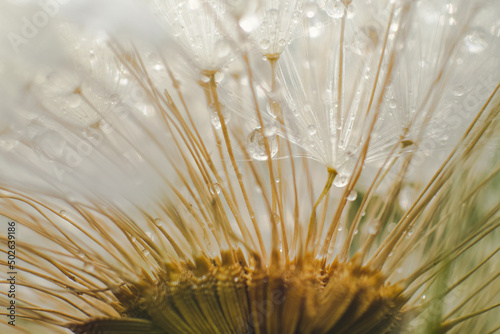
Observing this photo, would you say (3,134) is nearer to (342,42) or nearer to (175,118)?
(175,118)

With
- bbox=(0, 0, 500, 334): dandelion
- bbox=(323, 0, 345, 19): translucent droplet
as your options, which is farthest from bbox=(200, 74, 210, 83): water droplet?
bbox=(323, 0, 345, 19): translucent droplet

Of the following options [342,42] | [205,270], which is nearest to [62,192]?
[205,270]

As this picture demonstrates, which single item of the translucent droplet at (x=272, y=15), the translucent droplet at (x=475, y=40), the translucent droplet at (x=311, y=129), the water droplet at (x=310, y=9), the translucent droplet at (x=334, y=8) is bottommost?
the translucent droplet at (x=311, y=129)

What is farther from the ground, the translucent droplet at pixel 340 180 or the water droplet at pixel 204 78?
the water droplet at pixel 204 78

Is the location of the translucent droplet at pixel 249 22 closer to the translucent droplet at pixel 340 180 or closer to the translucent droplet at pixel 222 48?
the translucent droplet at pixel 222 48

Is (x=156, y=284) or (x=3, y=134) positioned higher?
(x=3, y=134)

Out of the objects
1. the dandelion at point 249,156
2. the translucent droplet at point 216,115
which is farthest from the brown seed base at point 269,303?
the translucent droplet at point 216,115

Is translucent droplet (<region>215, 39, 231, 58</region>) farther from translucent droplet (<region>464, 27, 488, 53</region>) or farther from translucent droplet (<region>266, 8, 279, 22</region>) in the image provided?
translucent droplet (<region>464, 27, 488, 53</region>)

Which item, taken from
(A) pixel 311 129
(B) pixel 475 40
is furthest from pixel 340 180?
(B) pixel 475 40
